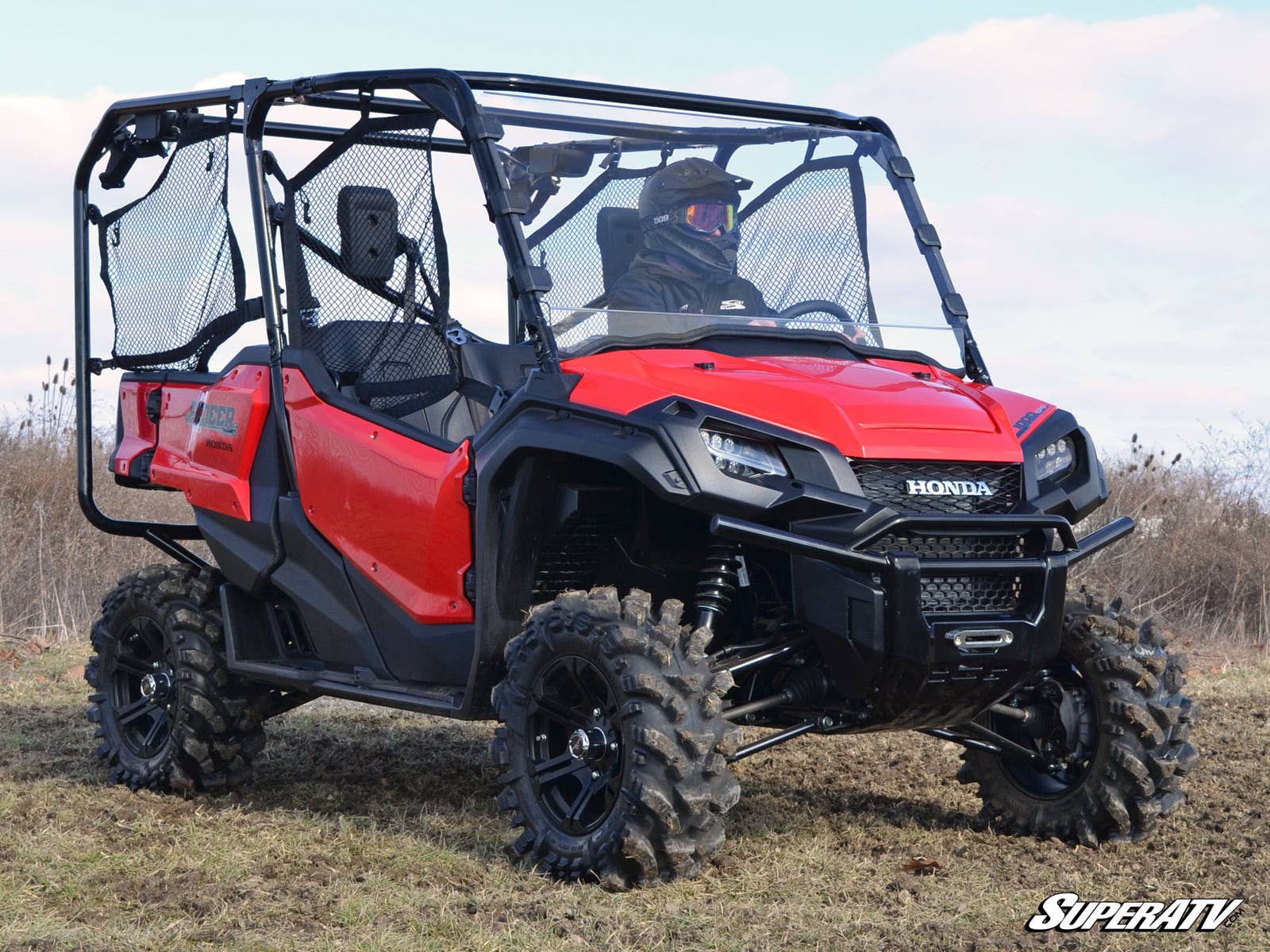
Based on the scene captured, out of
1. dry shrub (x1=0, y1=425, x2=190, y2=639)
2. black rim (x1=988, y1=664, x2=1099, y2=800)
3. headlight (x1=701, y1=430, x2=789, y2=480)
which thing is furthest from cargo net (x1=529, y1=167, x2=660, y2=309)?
dry shrub (x1=0, y1=425, x2=190, y2=639)

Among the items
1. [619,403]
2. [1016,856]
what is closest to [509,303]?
[619,403]

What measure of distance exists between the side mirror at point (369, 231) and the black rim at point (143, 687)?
1794 millimetres

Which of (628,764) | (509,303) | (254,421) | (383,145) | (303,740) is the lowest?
(303,740)

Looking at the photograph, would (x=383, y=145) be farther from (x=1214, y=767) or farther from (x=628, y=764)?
(x=1214, y=767)

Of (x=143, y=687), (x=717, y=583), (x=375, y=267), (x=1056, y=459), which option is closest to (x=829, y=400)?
(x=717, y=583)

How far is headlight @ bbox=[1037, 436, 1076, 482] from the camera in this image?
4.98 meters

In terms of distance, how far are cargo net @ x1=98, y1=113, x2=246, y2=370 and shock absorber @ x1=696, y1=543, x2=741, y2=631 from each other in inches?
110

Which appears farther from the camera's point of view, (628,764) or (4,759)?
(4,759)

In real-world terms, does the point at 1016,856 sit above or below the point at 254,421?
below

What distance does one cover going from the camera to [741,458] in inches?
176

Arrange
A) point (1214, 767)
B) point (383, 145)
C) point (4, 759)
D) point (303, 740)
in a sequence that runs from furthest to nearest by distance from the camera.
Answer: point (303, 740) < point (4, 759) < point (1214, 767) < point (383, 145)

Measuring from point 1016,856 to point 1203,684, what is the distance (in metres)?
4.18

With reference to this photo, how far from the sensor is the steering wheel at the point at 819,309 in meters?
5.62

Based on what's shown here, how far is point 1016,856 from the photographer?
5.09 meters
